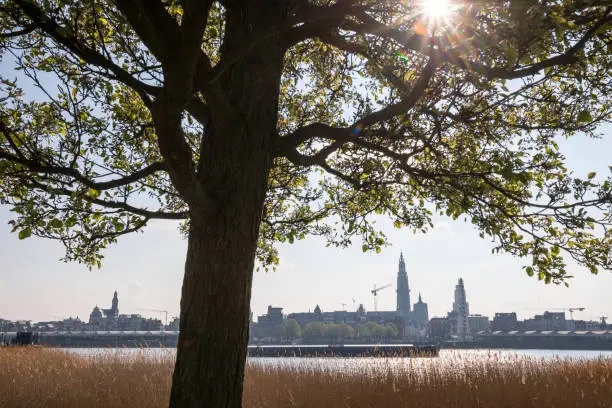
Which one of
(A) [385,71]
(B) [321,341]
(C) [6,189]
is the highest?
(A) [385,71]

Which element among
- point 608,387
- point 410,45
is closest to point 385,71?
point 410,45

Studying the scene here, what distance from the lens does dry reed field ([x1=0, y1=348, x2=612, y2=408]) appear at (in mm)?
8938

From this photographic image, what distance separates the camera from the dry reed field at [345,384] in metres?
8.94

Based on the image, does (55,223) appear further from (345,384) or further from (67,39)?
(345,384)

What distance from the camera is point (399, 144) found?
21.9ft

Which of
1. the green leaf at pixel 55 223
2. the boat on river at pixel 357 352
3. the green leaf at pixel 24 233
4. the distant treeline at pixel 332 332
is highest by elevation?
the green leaf at pixel 55 223

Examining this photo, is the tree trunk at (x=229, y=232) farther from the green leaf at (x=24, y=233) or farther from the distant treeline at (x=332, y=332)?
the distant treeline at (x=332, y=332)

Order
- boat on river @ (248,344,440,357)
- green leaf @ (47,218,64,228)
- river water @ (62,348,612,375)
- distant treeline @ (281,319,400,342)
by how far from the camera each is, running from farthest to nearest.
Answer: distant treeline @ (281,319,400,342)
boat on river @ (248,344,440,357)
river water @ (62,348,612,375)
green leaf @ (47,218,64,228)

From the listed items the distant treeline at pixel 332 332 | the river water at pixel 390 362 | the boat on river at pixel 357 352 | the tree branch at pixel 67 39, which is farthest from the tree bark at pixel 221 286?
the distant treeline at pixel 332 332

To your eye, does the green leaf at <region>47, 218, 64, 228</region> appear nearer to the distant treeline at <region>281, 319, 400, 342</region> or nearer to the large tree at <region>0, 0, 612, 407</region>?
the large tree at <region>0, 0, 612, 407</region>

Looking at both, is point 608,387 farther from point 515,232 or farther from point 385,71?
point 385,71

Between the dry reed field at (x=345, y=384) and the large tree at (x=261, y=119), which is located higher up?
the large tree at (x=261, y=119)

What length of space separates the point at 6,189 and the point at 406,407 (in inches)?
307

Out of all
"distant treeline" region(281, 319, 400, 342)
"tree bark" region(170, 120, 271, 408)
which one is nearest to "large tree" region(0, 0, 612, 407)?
"tree bark" region(170, 120, 271, 408)
